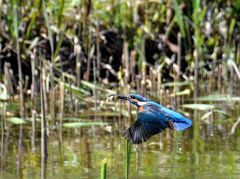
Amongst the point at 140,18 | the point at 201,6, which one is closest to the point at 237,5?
the point at 201,6

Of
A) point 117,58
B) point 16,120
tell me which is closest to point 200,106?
point 16,120

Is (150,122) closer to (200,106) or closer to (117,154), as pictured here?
(117,154)

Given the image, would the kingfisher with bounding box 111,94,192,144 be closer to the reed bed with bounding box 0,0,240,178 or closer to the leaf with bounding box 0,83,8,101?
the reed bed with bounding box 0,0,240,178

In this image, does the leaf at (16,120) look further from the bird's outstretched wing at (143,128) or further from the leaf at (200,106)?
the bird's outstretched wing at (143,128)

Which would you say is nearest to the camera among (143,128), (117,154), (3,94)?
(143,128)

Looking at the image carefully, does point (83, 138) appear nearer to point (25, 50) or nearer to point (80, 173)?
point (80, 173)

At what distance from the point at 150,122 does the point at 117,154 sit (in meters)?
1.30

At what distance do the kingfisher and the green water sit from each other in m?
0.74

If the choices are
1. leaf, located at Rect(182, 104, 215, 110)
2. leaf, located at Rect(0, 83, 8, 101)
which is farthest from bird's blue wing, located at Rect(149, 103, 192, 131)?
leaf, located at Rect(0, 83, 8, 101)

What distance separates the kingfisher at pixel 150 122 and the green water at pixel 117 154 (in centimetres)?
74

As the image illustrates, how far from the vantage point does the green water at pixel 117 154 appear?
4.30m

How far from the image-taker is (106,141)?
511 centimetres

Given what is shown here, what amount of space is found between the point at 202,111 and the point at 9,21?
1.70 metres

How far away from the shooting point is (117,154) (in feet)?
15.6
